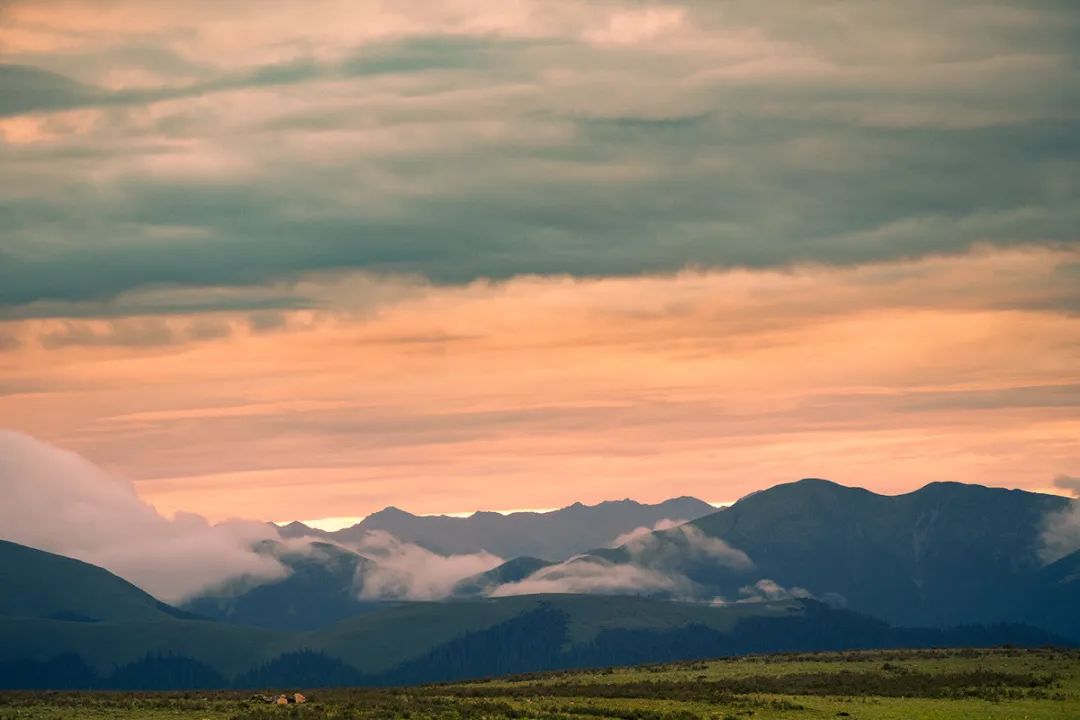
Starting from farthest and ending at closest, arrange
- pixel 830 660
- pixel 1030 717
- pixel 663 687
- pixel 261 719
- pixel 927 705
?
pixel 830 660 → pixel 663 687 → pixel 927 705 → pixel 1030 717 → pixel 261 719

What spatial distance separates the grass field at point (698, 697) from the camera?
124m

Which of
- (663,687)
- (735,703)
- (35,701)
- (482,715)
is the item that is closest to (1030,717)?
(735,703)

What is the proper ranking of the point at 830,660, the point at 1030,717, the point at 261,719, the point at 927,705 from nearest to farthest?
the point at 261,719, the point at 1030,717, the point at 927,705, the point at 830,660

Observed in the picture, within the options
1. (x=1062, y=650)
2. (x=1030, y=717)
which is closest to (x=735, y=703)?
(x=1030, y=717)

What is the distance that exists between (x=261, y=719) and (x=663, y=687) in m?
44.7

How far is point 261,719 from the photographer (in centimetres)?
11669

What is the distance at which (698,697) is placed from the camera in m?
137

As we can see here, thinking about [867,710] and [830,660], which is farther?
[830,660]

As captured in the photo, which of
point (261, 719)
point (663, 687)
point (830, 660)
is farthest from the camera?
point (830, 660)

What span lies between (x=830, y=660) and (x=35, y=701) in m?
93.9

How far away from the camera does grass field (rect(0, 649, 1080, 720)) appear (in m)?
124

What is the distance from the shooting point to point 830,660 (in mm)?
184000

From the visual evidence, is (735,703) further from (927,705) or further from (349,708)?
(349,708)

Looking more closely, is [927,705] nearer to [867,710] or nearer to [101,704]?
[867,710]
